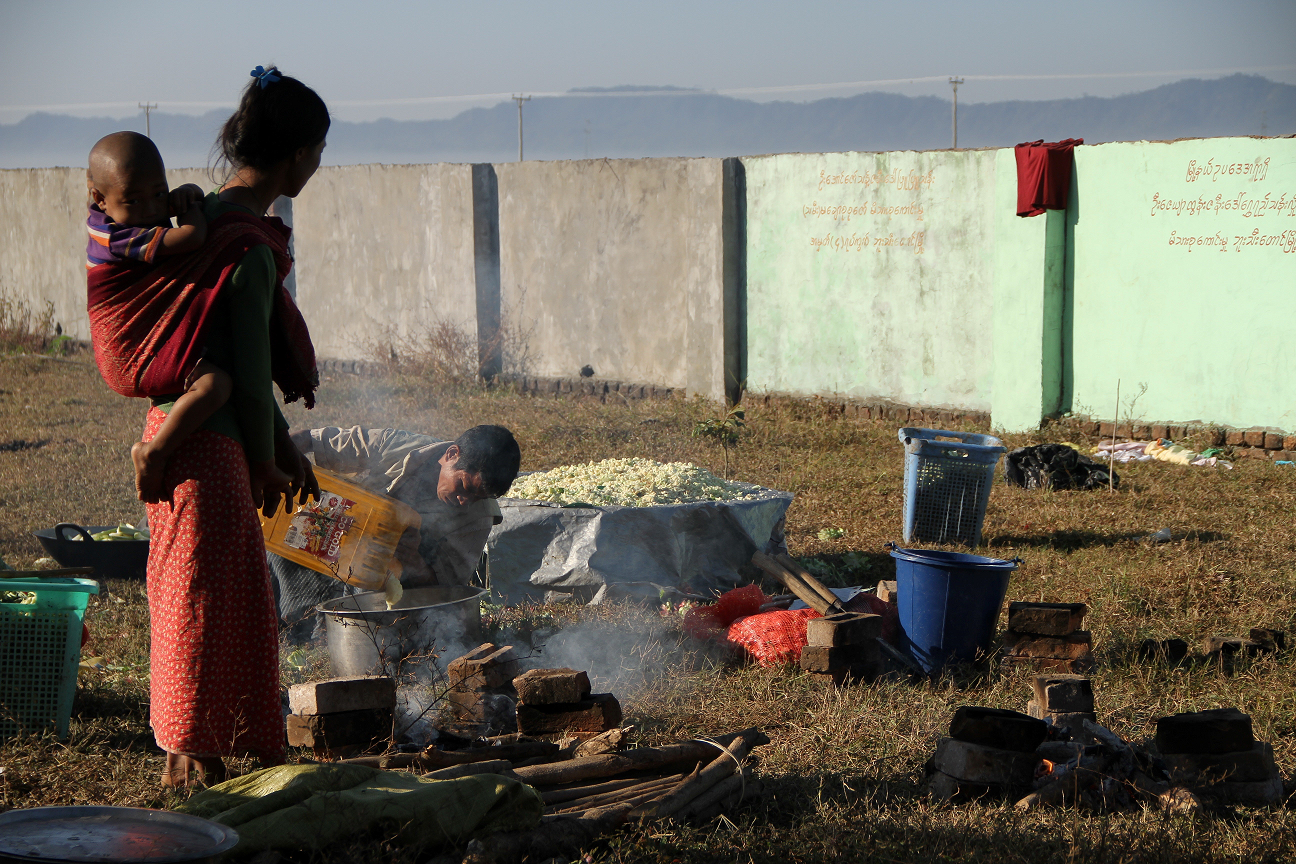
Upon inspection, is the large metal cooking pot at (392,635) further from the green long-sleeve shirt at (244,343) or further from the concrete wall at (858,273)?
the concrete wall at (858,273)

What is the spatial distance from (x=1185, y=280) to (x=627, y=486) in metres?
5.92

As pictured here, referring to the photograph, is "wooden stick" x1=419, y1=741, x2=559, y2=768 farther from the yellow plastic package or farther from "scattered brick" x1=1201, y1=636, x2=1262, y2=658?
"scattered brick" x1=1201, y1=636, x2=1262, y2=658

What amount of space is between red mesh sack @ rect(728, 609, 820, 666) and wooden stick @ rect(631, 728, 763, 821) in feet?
3.82

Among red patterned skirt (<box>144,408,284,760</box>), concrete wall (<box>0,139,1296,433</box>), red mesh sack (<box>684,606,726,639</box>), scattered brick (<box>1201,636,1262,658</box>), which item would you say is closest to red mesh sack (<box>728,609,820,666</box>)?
red mesh sack (<box>684,606,726,639</box>)

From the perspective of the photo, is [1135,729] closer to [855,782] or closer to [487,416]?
[855,782]

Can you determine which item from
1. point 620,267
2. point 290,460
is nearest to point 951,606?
point 290,460

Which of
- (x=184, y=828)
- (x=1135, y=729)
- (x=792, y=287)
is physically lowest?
(x=1135, y=729)

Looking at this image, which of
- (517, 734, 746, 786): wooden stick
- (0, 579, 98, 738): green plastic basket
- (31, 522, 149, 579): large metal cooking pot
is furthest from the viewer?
(31, 522, 149, 579): large metal cooking pot

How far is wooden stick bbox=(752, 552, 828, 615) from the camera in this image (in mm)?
5262

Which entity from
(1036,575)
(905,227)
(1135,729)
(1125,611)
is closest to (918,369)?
(905,227)

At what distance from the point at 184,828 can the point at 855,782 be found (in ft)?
6.80

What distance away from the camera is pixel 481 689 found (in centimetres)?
420

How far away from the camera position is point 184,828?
7.89 ft

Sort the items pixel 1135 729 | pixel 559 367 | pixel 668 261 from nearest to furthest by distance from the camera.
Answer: pixel 1135 729 < pixel 668 261 < pixel 559 367
